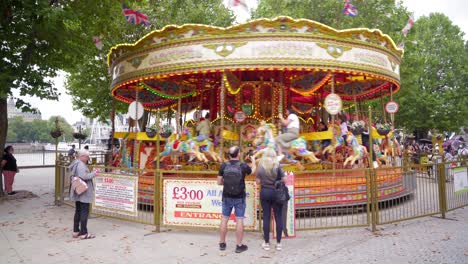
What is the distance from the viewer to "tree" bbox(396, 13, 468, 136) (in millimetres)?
31609

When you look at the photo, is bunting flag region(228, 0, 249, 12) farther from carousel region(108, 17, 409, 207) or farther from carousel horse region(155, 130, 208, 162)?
carousel horse region(155, 130, 208, 162)

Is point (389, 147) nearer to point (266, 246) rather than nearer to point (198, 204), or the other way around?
point (266, 246)

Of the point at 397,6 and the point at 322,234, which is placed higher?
the point at 397,6

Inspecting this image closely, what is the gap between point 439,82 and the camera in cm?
3288

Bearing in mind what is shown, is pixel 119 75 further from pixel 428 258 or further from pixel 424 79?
pixel 424 79

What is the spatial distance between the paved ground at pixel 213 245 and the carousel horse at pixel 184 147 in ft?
A: 10.3

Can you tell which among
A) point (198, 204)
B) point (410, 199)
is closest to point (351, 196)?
point (410, 199)

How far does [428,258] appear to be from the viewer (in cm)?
537

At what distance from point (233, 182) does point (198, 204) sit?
51.6 inches

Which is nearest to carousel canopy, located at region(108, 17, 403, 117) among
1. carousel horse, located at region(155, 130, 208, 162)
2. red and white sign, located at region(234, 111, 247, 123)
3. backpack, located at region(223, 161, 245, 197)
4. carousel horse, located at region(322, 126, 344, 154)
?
red and white sign, located at region(234, 111, 247, 123)

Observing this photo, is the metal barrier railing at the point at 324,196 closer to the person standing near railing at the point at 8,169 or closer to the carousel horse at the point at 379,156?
the carousel horse at the point at 379,156

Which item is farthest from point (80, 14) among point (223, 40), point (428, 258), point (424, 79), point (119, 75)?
point (424, 79)

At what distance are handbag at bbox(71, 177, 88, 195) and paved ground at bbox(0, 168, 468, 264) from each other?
932mm

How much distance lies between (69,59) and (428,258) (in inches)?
489
